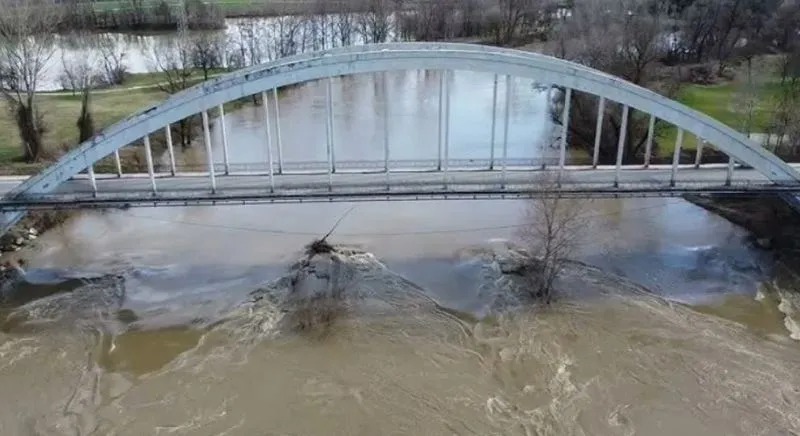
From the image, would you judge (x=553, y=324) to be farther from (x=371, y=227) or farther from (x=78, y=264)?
(x=78, y=264)

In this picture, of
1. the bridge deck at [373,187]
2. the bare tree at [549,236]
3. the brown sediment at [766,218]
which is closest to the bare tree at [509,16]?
the brown sediment at [766,218]

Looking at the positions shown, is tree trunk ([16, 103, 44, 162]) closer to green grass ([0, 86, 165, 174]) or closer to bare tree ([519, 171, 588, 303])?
green grass ([0, 86, 165, 174])

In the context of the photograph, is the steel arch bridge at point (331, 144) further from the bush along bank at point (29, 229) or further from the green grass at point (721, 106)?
the green grass at point (721, 106)

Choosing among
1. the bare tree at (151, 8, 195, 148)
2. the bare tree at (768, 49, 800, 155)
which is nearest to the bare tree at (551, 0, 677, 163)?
the bare tree at (768, 49, 800, 155)

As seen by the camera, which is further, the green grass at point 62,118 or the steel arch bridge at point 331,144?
the green grass at point 62,118

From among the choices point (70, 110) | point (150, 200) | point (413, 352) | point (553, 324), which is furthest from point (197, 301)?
point (70, 110)
